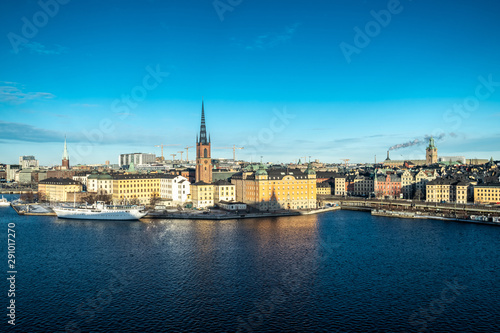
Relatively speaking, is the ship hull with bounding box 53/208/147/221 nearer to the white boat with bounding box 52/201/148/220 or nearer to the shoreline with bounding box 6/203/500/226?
the white boat with bounding box 52/201/148/220

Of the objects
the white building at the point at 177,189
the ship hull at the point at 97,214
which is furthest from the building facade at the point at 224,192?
the ship hull at the point at 97,214

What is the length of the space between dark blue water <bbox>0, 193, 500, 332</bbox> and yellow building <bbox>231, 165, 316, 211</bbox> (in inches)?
614

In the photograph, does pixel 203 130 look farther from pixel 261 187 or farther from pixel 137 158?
pixel 137 158

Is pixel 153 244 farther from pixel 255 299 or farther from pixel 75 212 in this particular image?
pixel 75 212

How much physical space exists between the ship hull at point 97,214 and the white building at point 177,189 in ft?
37.6

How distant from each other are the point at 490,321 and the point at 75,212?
135 feet

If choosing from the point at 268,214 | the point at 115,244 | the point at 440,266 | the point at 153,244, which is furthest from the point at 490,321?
the point at 268,214

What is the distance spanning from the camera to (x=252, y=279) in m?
22.8

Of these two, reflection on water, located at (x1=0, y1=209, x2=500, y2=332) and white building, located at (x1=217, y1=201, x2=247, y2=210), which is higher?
white building, located at (x1=217, y1=201, x2=247, y2=210)

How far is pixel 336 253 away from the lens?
28969mm

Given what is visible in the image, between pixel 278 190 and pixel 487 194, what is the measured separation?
26596 mm

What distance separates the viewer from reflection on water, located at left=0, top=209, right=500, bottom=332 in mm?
17641

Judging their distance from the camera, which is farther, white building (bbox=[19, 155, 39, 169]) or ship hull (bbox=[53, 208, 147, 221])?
white building (bbox=[19, 155, 39, 169])

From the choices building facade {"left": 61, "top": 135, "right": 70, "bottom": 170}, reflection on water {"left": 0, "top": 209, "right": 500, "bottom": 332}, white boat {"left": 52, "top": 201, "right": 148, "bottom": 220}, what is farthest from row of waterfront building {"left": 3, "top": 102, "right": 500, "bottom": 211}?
building facade {"left": 61, "top": 135, "right": 70, "bottom": 170}
